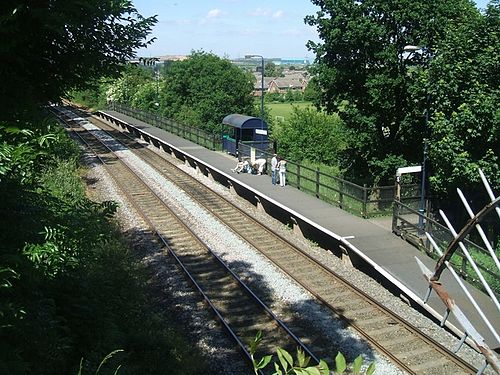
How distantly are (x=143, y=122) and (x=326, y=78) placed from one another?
2842cm

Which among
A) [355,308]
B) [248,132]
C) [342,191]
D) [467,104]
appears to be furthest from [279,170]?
[355,308]

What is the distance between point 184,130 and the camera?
3647 cm

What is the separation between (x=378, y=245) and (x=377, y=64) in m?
8.72

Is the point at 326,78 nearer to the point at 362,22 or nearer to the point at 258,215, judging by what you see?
the point at 362,22

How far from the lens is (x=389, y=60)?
18750mm

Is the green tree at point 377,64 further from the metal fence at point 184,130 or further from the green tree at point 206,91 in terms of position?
the green tree at point 206,91

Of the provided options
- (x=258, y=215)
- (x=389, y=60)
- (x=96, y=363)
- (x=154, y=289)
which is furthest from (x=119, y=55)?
(x=389, y=60)

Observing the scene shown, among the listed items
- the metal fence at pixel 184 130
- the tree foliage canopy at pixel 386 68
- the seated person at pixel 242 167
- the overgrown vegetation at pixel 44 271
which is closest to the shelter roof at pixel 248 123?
the metal fence at pixel 184 130

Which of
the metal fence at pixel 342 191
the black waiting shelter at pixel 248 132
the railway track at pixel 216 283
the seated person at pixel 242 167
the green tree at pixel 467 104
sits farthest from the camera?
the black waiting shelter at pixel 248 132

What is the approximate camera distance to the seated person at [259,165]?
2362cm

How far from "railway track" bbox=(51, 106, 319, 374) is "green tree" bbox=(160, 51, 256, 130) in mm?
22223

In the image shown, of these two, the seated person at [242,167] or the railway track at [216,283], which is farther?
the seated person at [242,167]

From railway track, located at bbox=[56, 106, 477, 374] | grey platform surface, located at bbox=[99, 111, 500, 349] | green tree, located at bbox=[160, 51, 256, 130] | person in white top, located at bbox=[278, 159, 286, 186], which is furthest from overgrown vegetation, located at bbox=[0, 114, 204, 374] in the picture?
green tree, located at bbox=[160, 51, 256, 130]

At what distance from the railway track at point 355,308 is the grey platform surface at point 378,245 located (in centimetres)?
72
